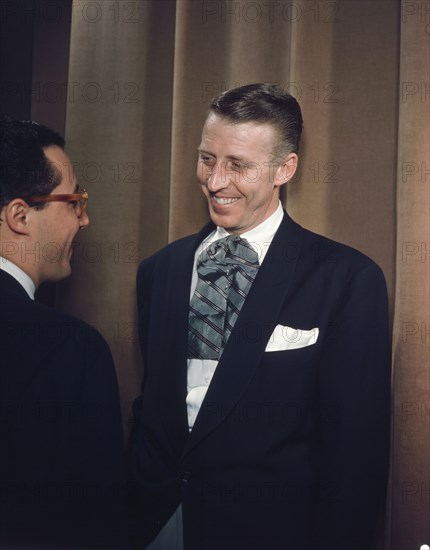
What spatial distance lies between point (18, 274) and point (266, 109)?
25.2 inches

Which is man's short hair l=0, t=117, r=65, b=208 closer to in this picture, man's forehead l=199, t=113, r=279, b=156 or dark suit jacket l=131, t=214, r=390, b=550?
man's forehead l=199, t=113, r=279, b=156

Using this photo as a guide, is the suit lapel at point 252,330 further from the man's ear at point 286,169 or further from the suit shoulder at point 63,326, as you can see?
the suit shoulder at point 63,326

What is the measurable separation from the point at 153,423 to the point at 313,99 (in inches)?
34.4

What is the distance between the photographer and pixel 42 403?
1167 mm

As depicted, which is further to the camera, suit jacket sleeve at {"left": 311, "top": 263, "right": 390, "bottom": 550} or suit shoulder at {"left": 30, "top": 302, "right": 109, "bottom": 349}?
suit jacket sleeve at {"left": 311, "top": 263, "right": 390, "bottom": 550}

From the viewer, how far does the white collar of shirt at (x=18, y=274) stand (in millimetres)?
1269

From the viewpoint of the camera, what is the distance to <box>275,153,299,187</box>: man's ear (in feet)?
4.74

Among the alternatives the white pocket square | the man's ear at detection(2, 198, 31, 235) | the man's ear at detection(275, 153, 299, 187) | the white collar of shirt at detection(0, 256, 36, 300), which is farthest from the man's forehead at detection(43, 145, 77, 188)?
the white pocket square

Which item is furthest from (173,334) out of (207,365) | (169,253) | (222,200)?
(222,200)

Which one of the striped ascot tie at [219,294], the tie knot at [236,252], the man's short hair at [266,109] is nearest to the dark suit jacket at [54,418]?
the striped ascot tie at [219,294]

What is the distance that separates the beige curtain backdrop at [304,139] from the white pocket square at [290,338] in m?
0.26

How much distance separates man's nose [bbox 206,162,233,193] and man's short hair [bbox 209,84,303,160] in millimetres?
103

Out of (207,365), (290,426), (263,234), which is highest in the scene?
(263,234)

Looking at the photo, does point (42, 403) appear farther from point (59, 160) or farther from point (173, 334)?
point (59, 160)
